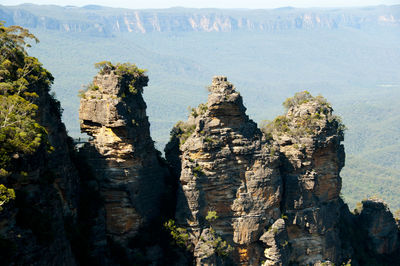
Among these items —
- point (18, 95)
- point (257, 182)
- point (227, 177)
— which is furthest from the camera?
point (257, 182)

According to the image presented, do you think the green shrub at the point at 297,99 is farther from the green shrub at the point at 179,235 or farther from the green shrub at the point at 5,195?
the green shrub at the point at 5,195

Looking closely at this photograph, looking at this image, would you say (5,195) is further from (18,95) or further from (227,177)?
(227,177)

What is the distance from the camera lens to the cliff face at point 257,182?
3419 centimetres

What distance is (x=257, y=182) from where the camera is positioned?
115ft

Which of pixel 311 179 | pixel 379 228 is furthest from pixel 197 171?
pixel 379 228

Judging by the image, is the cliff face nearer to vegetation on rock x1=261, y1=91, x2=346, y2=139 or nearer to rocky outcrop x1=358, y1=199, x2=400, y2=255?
vegetation on rock x1=261, y1=91, x2=346, y2=139

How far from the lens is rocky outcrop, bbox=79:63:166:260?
31859 mm

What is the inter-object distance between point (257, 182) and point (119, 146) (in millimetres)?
9519

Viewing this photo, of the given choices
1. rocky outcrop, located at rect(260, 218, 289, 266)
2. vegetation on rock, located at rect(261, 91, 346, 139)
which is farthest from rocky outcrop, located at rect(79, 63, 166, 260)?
vegetation on rock, located at rect(261, 91, 346, 139)

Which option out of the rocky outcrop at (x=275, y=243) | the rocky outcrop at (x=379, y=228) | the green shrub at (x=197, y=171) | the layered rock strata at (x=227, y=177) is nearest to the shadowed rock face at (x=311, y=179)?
the rocky outcrop at (x=275, y=243)

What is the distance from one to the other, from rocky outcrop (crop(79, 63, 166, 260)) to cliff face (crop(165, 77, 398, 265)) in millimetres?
2954

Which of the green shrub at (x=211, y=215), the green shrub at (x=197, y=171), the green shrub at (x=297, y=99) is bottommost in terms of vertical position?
the green shrub at (x=211, y=215)

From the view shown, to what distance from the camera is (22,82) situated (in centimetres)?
2600

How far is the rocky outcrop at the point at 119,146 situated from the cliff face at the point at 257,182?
9.69 ft
